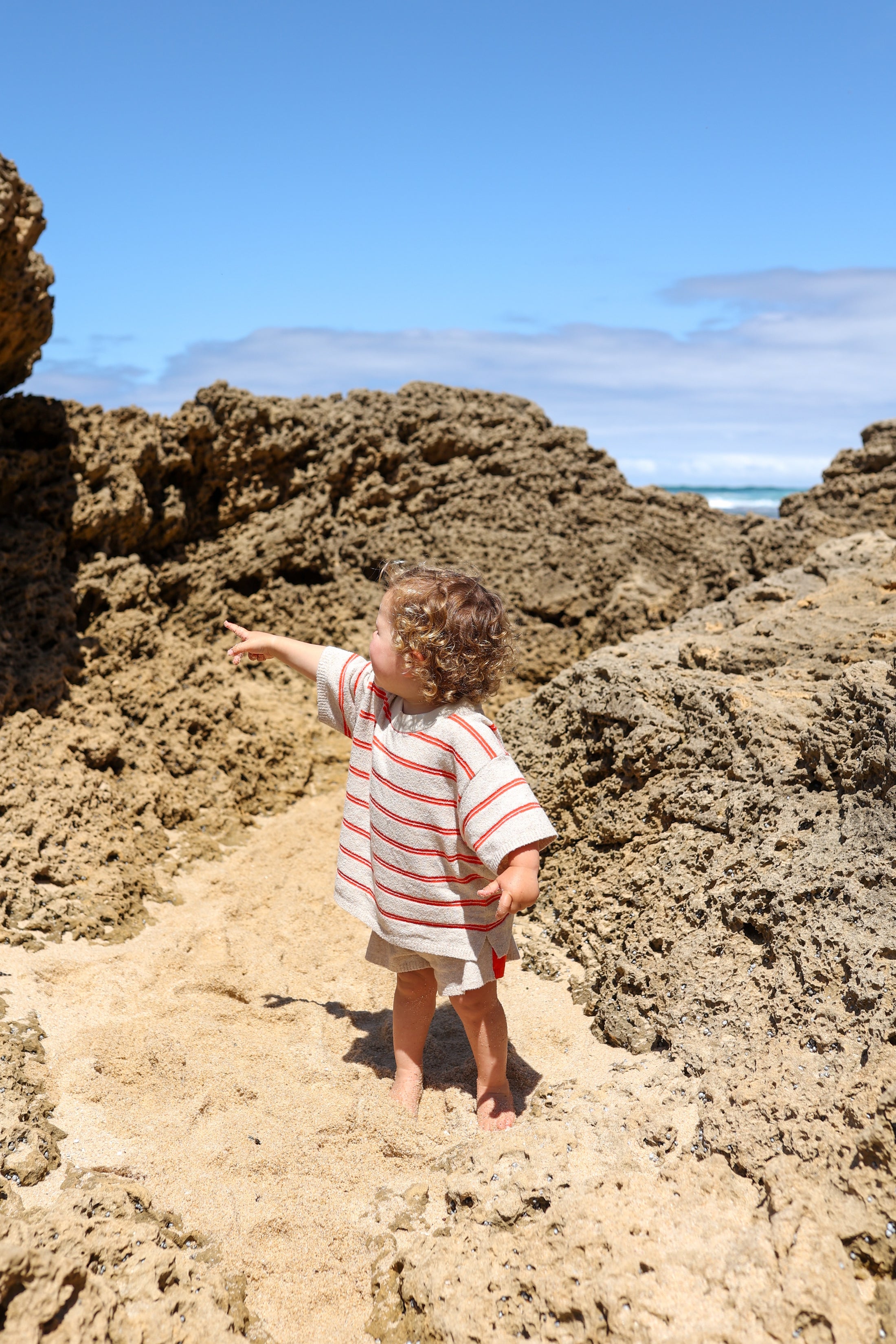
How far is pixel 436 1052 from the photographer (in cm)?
261

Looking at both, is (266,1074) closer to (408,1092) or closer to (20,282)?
(408,1092)

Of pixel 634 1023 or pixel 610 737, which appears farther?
pixel 610 737

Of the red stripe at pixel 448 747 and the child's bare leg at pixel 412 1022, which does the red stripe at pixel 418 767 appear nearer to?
the red stripe at pixel 448 747

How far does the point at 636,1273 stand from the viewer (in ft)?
5.33

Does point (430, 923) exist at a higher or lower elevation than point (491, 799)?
lower

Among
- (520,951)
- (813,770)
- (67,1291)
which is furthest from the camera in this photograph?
(520,951)

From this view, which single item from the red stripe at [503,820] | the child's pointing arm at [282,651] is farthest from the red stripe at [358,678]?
the red stripe at [503,820]

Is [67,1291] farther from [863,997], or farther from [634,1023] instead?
[863,997]

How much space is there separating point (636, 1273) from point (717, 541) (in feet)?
16.2

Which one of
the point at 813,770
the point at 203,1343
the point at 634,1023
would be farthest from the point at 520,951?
the point at 203,1343

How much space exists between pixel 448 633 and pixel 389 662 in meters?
0.16

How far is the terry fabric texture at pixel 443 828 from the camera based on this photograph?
82.1 inches

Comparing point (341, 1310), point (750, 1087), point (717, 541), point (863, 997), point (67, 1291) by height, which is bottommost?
point (341, 1310)

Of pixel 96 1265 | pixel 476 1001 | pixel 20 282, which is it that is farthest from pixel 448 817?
pixel 20 282
